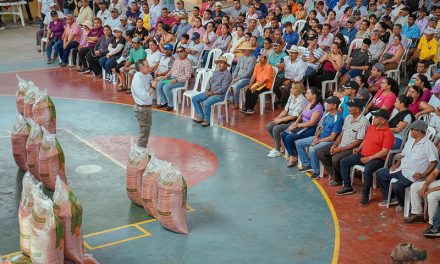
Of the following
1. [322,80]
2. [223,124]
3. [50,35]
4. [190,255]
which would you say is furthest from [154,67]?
[190,255]

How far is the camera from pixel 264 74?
1468 centimetres

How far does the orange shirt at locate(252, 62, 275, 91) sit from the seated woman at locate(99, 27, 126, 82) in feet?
14.0

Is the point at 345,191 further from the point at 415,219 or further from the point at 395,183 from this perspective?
the point at 415,219

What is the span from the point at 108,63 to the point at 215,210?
8281 mm

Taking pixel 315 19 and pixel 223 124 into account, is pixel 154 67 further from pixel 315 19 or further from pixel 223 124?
pixel 315 19

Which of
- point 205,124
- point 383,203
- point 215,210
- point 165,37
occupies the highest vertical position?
point 165,37

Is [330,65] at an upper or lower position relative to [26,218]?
upper

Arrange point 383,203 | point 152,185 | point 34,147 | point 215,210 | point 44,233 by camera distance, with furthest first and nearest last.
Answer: point 34,147, point 383,203, point 215,210, point 152,185, point 44,233

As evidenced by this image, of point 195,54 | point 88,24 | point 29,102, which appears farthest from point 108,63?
point 29,102

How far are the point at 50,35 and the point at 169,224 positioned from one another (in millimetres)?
12031

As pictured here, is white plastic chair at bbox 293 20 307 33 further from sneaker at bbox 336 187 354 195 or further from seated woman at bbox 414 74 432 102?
sneaker at bbox 336 187 354 195

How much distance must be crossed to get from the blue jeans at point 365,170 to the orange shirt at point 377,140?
0.15 meters

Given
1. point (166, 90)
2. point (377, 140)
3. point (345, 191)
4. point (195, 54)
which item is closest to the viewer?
point (377, 140)

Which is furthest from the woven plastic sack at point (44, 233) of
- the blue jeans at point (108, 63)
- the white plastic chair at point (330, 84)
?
the blue jeans at point (108, 63)
